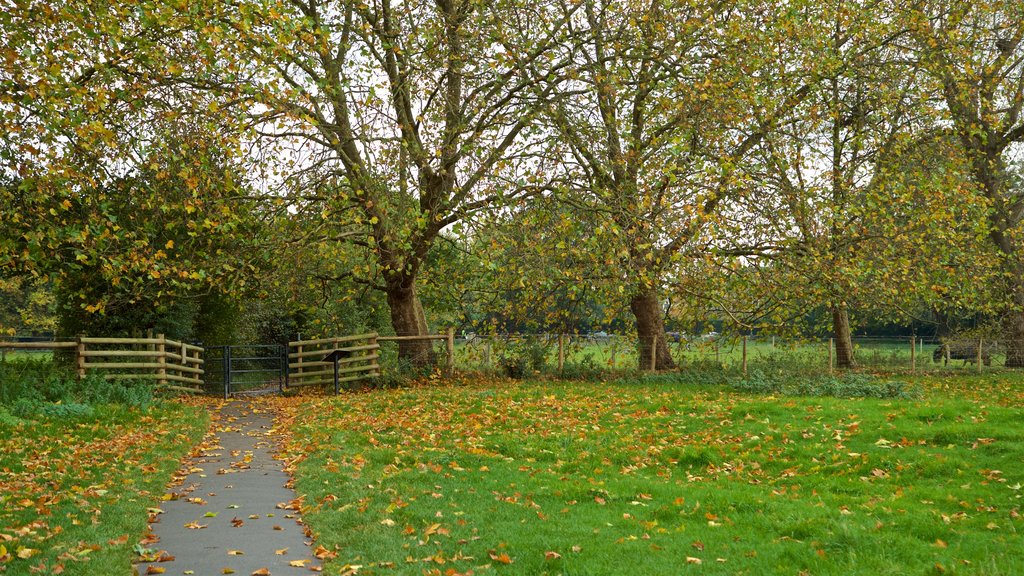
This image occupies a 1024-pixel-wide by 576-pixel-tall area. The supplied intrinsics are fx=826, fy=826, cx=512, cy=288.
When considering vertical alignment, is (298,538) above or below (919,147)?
below

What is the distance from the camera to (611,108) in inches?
773

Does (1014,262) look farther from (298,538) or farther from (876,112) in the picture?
(298,538)

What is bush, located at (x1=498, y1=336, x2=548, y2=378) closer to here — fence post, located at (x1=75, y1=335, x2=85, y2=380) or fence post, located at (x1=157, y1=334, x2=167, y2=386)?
fence post, located at (x1=157, y1=334, x2=167, y2=386)

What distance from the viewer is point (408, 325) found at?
24156mm

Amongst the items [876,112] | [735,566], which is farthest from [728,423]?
[876,112]

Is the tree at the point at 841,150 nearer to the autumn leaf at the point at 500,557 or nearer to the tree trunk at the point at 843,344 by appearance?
the tree trunk at the point at 843,344

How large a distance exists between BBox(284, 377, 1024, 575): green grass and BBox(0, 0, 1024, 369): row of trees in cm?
483

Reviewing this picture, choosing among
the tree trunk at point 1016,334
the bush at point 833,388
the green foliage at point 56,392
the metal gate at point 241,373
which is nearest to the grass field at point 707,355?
the tree trunk at point 1016,334

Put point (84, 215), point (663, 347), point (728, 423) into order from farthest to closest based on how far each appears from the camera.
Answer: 1. point (663, 347)
2. point (84, 215)
3. point (728, 423)

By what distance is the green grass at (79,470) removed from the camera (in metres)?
6.66

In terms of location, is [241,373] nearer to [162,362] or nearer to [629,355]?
[162,362]

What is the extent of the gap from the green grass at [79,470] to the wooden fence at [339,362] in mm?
5615

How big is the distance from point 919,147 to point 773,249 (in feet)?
17.2

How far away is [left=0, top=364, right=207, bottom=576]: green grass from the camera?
6.66 metres
